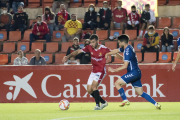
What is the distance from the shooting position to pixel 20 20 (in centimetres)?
1527

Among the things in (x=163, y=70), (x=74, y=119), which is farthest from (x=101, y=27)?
(x=74, y=119)

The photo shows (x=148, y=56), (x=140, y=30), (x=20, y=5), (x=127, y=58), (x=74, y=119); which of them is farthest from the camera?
(x=20, y=5)

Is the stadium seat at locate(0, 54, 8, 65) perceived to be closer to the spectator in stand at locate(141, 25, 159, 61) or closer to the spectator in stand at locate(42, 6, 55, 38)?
the spectator in stand at locate(42, 6, 55, 38)

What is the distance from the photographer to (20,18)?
15203 millimetres

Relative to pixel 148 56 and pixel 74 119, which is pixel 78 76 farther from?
pixel 74 119

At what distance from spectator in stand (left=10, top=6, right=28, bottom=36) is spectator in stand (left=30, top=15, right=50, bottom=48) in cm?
116

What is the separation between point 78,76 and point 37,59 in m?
1.79

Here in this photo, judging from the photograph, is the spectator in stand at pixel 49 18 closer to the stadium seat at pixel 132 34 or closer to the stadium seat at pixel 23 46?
the stadium seat at pixel 23 46

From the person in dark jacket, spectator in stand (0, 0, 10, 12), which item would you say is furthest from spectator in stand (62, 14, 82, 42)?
spectator in stand (0, 0, 10, 12)

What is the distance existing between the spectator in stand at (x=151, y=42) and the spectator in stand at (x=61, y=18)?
3.69 meters

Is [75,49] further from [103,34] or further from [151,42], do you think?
[151,42]

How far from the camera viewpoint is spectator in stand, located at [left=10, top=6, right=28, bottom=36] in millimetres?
15164

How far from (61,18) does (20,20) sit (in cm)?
184

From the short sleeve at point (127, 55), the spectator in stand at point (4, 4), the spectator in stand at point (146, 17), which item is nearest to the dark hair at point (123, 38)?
the short sleeve at point (127, 55)
